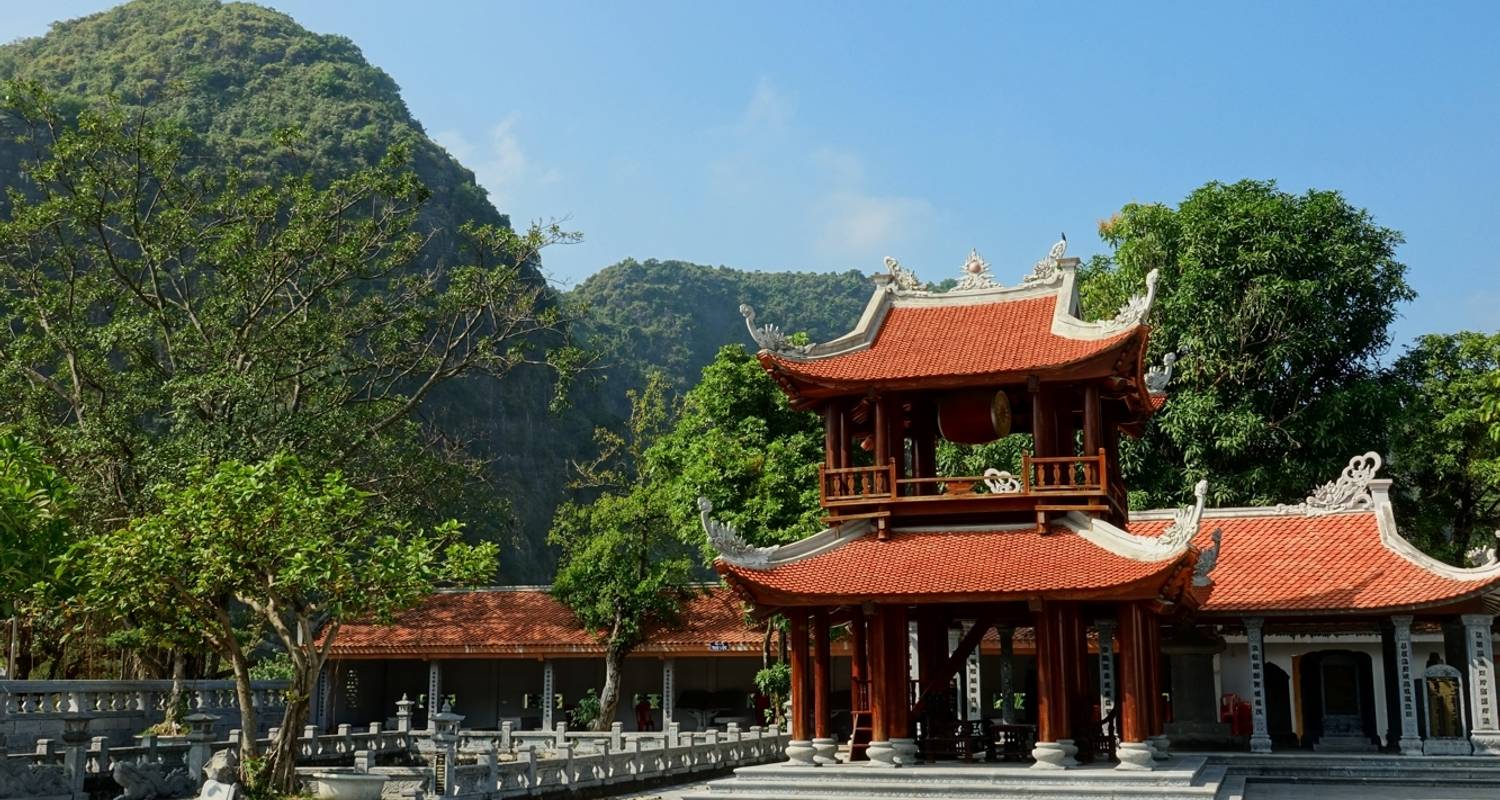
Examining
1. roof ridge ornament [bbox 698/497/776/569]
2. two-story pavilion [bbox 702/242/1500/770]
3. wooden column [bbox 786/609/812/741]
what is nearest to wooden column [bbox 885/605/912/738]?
two-story pavilion [bbox 702/242/1500/770]

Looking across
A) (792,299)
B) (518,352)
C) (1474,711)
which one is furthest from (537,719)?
(792,299)

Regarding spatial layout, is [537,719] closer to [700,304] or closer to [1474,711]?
[1474,711]

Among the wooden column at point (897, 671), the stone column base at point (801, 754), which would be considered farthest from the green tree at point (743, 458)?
the wooden column at point (897, 671)

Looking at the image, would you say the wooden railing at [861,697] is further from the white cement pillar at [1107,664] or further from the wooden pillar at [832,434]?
the white cement pillar at [1107,664]

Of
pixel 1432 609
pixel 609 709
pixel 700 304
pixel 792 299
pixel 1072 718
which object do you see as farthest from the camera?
pixel 792 299

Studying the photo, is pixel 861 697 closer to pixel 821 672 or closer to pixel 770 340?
pixel 821 672

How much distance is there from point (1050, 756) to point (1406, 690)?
312 inches

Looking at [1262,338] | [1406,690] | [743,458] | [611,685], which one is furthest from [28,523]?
[1262,338]

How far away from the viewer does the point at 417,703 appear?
3500cm

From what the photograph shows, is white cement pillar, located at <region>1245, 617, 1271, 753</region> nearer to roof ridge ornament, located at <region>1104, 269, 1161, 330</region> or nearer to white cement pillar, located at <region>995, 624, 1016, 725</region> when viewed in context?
white cement pillar, located at <region>995, 624, 1016, 725</region>

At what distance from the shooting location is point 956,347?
1825 centimetres

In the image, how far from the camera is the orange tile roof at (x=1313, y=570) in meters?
20.0

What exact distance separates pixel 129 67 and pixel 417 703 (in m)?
51.3

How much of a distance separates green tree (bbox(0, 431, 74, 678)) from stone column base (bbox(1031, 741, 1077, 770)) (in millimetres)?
12343
